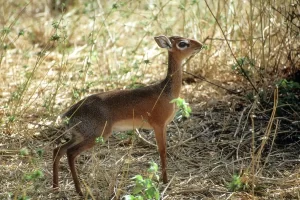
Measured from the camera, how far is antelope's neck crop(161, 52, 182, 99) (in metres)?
5.34

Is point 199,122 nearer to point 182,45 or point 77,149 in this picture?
point 182,45

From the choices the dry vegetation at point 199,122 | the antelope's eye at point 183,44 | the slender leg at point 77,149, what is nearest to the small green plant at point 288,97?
the dry vegetation at point 199,122

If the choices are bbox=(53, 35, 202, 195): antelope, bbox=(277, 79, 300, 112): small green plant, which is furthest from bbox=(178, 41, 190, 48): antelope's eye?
bbox=(277, 79, 300, 112): small green plant

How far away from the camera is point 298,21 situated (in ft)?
21.6

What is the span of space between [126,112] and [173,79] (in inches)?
19.8

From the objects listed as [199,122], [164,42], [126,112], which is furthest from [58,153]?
[199,122]

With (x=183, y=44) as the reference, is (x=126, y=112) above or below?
below

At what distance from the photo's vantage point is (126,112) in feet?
16.8

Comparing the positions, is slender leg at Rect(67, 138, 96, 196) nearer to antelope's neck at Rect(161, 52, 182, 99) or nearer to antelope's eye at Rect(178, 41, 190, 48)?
antelope's neck at Rect(161, 52, 182, 99)

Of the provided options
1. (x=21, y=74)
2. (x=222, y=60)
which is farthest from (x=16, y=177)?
(x=222, y=60)

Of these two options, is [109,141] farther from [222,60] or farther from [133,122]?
[222,60]

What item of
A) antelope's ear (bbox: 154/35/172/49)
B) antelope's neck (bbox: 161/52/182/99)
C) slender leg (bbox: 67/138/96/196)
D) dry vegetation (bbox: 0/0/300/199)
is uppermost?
antelope's ear (bbox: 154/35/172/49)

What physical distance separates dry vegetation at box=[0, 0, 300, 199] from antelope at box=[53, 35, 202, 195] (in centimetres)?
16

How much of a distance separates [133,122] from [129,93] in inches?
9.0
